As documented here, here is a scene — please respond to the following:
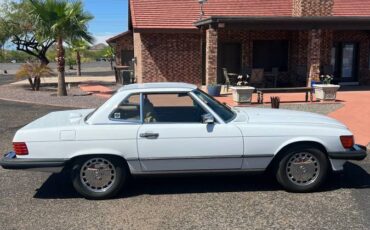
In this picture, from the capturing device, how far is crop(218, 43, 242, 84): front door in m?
20.5

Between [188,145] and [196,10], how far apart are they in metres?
16.5

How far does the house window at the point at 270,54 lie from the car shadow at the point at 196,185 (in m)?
14.5

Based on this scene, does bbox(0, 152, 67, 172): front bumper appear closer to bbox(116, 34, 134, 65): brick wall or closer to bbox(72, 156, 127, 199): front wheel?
bbox(72, 156, 127, 199): front wheel

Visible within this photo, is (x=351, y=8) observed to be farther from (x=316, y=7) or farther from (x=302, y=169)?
(x=302, y=169)

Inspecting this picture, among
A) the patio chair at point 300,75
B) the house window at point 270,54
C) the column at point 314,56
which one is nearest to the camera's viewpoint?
the column at point 314,56

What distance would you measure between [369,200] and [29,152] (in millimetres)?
4442

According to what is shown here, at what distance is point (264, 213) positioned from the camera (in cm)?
512

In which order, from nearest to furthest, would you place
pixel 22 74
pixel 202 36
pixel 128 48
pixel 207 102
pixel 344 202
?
pixel 344 202 → pixel 207 102 → pixel 202 36 → pixel 22 74 → pixel 128 48

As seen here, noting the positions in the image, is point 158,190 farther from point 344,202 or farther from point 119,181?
point 344,202

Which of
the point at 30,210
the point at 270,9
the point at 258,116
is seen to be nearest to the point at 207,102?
the point at 258,116

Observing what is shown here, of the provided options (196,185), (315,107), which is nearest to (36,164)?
(196,185)

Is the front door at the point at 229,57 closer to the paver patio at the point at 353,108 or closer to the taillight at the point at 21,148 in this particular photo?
the paver patio at the point at 353,108

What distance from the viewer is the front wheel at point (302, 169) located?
18.7ft

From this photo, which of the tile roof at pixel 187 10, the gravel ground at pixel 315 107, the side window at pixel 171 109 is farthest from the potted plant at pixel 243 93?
the side window at pixel 171 109
